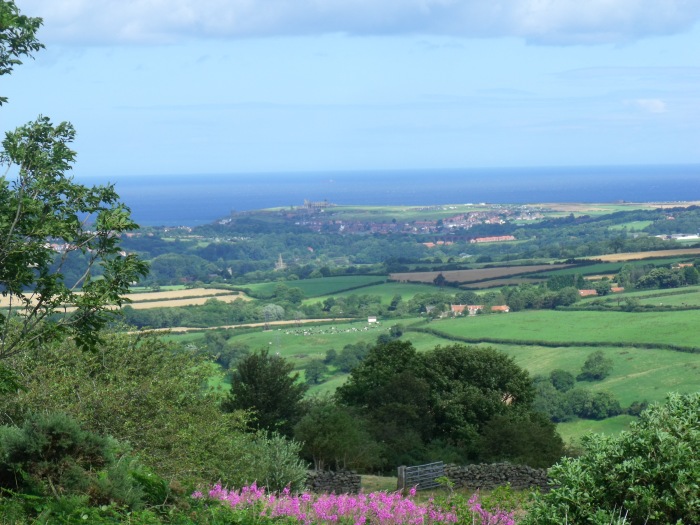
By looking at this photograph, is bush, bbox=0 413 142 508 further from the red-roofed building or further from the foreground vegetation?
the red-roofed building

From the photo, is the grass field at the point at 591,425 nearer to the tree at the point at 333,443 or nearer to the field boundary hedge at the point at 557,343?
the field boundary hedge at the point at 557,343

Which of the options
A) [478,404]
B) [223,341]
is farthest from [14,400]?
[223,341]

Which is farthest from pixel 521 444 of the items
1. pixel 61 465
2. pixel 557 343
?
pixel 557 343

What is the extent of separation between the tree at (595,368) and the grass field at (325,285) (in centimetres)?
5798

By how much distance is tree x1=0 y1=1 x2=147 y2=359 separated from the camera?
11164 millimetres

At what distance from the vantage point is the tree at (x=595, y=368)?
249 feet

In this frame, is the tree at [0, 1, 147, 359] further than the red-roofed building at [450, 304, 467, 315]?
No

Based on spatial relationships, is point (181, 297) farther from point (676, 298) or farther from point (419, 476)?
point (419, 476)

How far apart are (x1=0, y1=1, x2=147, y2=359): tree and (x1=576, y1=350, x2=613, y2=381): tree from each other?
222 feet

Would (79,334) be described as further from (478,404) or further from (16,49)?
(478,404)

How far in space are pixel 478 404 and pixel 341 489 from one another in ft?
55.0

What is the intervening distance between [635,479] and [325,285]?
13400 cm

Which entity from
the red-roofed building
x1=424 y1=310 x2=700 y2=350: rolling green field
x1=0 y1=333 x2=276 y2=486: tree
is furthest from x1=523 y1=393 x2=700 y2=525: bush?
the red-roofed building

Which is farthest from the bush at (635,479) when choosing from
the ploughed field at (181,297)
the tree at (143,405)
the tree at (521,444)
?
the ploughed field at (181,297)
